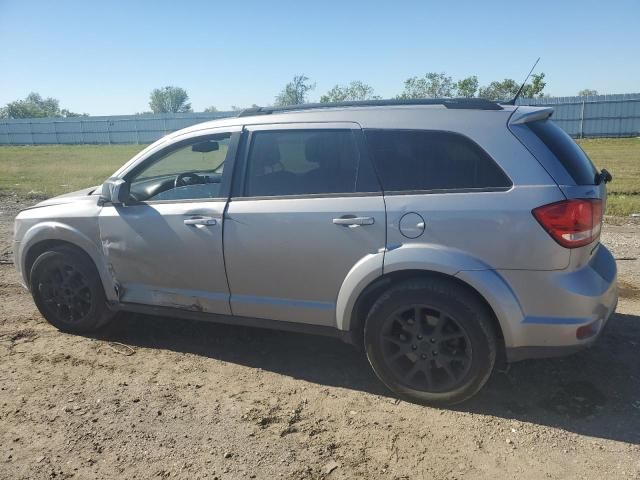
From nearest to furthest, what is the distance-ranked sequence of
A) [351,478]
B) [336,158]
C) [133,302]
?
1. [351,478]
2. [336,158]
3. [133,302]

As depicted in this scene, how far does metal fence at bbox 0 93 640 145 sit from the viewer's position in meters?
30.2

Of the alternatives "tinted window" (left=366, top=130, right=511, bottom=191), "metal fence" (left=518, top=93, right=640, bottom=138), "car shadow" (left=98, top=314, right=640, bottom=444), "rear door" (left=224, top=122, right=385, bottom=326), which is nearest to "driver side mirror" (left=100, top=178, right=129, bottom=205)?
"rear door" (left=224, top=122, right=385, bottom=326)

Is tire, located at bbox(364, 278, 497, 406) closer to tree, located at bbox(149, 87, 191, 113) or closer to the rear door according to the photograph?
the rear door

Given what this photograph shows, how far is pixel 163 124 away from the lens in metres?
41.8

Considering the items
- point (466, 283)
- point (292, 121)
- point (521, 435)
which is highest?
point (292, 121)

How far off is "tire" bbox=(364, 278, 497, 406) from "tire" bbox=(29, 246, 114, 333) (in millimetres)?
2406

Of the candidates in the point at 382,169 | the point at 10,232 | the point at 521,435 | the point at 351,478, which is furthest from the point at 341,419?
the point at 10,232

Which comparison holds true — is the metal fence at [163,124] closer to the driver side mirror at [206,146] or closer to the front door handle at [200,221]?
the driver side mirror at [206,146]

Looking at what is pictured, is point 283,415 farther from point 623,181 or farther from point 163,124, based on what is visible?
point 163,124

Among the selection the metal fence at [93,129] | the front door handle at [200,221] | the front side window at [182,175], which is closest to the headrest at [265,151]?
the front side window at [182,175]

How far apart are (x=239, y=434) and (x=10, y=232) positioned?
762 cm

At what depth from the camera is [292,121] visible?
3.78m

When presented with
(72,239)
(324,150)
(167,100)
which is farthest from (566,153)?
(167,100)

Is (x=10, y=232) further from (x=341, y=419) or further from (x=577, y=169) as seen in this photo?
(x=577, y=169)
